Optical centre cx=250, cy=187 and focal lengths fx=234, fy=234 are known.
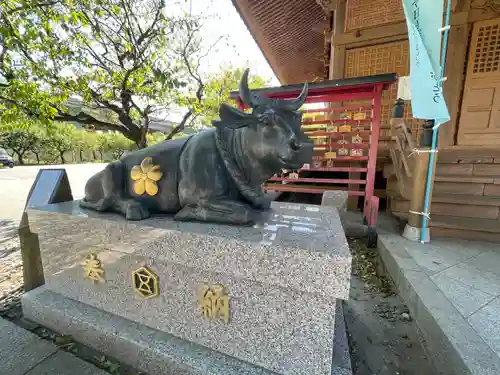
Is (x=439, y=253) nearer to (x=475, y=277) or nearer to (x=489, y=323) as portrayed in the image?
(x=475, y=277)

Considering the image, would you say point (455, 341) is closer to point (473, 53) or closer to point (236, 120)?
point (236, 120)

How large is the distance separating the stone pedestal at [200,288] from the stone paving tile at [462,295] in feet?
4.42

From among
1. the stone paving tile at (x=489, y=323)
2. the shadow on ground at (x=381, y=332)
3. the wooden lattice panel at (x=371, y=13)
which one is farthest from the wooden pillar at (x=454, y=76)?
the stone paving tile at (x=489, y=323)

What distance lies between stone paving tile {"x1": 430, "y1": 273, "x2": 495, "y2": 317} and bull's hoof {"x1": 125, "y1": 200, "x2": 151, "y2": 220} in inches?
105

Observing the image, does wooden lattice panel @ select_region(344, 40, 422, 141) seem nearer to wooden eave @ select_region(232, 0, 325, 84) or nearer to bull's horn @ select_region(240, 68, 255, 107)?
wooden eave @ select_region(232, 0, 325, 84)

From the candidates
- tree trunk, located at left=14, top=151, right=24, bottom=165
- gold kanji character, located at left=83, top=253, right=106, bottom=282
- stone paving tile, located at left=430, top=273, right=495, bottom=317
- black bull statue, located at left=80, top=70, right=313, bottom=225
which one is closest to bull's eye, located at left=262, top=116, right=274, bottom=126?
black bull statue, located at left=80, top=70, right=313, bottom=225

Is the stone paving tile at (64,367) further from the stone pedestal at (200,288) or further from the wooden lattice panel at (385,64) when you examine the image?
the wooden lattice panel at (385,64)

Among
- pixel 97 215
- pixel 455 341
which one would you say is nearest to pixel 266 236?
pixel 97 215

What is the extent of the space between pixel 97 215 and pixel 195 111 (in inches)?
213

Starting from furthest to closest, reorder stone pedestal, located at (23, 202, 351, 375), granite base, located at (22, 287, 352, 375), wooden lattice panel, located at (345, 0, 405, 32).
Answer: wooden lattice panel, located at (345, 0, 405, 32) < granite base, located at (22, 287, 352, 375) < stone pedestal, located at (23, 202, 351, 375)

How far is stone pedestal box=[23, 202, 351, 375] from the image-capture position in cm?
128

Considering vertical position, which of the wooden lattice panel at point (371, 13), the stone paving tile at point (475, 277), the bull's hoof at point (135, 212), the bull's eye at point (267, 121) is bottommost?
the stone paving tile at point (475, 277)

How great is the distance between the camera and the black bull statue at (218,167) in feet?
4.68

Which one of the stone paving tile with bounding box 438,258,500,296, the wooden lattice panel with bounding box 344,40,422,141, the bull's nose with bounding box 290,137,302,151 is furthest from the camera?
the wooden lattice panel with bounding box 344,40,422,141
